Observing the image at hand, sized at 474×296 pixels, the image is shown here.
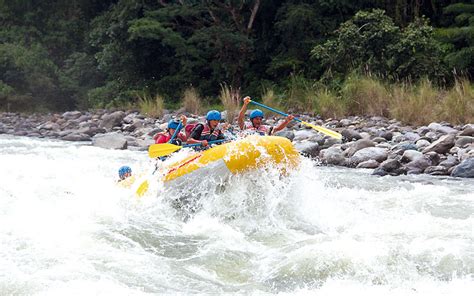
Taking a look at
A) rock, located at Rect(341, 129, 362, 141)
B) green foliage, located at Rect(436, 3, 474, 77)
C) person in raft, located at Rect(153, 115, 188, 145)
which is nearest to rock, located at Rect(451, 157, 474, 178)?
rock, located at Rect(341, 129, 362, 141)

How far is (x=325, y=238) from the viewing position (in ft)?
18.4

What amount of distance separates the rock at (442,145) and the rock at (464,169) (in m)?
0.91

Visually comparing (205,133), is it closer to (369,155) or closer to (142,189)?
(142,189)

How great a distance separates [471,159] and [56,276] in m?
6.20

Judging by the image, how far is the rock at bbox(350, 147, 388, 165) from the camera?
9.91m

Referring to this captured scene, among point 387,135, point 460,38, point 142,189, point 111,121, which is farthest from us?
point 460,38

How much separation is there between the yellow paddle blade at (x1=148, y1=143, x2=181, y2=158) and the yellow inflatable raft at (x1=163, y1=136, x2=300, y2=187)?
551mm

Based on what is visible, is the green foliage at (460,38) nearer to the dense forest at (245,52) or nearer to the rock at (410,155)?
the dense forest at (245,52)

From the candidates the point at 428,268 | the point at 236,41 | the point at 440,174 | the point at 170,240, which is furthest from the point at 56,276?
the point at 236,41

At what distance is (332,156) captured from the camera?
10312 mm

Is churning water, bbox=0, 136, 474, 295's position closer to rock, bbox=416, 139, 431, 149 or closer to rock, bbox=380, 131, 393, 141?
rock, bbox=416, 139, 431, 149

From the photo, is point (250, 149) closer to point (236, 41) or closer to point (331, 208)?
point (331, 208)

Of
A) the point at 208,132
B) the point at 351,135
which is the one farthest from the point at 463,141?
the point at 208,132

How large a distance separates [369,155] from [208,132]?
330cm
